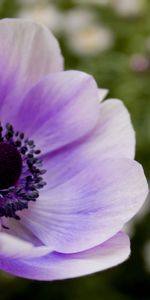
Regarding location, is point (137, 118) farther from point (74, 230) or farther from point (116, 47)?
point (74, 230)

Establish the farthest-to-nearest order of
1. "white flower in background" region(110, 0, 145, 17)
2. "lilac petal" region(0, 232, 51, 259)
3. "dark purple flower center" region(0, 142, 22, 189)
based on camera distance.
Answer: "white flower in background" region(110, 0, 145, 17) → "dark purple flower center" region(0, 142, 22, 189) → "lilac petal" region(0, 232, 51, 259)

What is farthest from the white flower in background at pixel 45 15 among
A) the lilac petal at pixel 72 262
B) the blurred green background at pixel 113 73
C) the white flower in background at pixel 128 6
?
the lilac petal at pixel 72 262

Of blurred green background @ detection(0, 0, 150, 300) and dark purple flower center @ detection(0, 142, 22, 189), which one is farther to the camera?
blurred green background @ detection(0, 0, 150, 300)

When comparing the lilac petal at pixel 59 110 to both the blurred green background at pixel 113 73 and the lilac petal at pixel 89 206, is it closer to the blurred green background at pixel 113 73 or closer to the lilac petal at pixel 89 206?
the lilac petal at pixel 89 206

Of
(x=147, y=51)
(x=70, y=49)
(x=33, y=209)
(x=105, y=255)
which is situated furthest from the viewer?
(x=70, y=49)

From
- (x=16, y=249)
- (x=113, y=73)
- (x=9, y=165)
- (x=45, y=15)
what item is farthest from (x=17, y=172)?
(x=45, y=15)

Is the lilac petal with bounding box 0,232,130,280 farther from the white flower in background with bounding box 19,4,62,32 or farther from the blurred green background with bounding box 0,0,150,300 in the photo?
the white flower in background with bounding box 19,4,62,32

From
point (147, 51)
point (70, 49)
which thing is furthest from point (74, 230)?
point (70, 49)

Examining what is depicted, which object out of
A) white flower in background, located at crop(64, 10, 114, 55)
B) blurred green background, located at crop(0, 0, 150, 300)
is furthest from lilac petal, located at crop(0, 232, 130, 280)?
white flower in background, located at crop(64, 10, 114, 55)

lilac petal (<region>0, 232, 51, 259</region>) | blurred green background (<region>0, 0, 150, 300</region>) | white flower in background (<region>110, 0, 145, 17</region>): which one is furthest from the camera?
white flower in background (<region>110, 0, 145, 17</region>)
